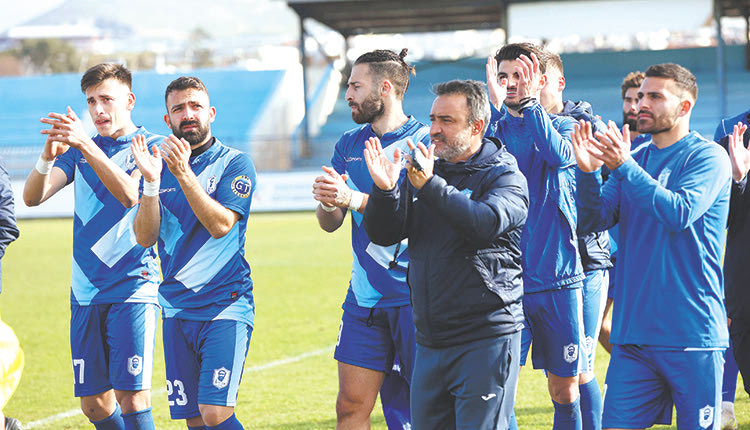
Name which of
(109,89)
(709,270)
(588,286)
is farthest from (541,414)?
(109,89)

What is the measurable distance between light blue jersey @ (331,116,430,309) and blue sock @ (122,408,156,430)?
53.1 inches

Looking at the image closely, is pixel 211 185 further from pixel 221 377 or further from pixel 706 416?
pixel 706 416

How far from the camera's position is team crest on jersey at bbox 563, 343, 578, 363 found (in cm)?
505

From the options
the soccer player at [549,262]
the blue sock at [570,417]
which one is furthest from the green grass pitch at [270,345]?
the soccer player at [549,262]

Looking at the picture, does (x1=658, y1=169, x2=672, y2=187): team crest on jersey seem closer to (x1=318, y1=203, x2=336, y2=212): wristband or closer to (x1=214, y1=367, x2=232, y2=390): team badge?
(x1=318, y1=203, x2=336, y2=212): wristband

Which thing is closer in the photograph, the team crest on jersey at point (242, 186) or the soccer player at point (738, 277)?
the team crest on jersey at point (242, 186)

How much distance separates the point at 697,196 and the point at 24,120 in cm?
4512

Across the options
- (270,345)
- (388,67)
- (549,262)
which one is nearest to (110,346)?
(388,67)

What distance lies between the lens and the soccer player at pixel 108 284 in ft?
16.9

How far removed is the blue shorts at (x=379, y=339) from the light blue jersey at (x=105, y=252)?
132 cm

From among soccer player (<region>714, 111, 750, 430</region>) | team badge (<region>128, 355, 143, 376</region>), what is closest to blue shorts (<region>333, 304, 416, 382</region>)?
team badge (<region>128, 355, 143, 376</region>)

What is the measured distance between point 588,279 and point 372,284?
1.49m

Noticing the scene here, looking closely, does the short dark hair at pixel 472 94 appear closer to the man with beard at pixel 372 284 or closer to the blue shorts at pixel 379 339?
the man with beard at pixel 372 284

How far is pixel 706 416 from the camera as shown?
402 cm
